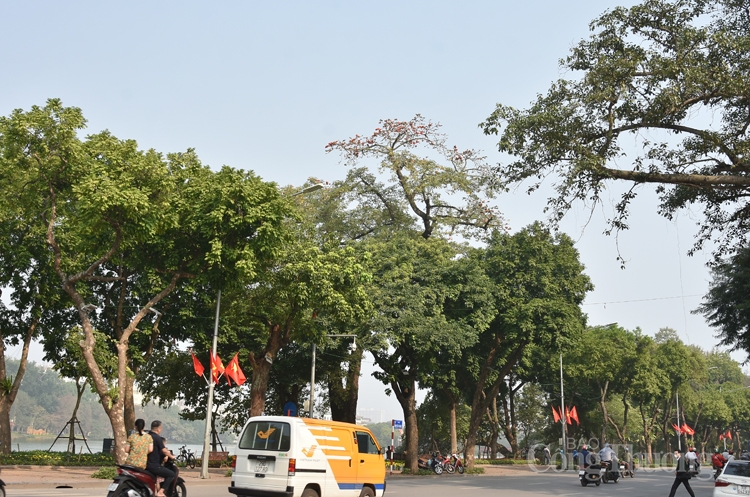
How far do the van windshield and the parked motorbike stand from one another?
1870 cm

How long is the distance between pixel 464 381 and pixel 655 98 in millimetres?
31944

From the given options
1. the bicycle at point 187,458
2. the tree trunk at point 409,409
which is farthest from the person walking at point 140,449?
the tree trunk at point 409,409

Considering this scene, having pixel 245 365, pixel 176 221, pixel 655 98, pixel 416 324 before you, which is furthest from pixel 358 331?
pixel 655 98

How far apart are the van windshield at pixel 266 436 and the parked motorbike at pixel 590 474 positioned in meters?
18.7

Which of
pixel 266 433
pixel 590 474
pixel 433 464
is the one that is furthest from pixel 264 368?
pixel 266 433

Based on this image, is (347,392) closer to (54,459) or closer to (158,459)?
(54,459)

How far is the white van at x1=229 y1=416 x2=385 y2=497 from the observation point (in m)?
12.7

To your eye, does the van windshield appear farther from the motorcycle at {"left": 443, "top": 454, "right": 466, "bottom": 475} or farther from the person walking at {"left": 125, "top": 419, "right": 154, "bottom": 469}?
the motorcycle at {"left": 443, "top": 454, "right": 466, "bottom": 475}

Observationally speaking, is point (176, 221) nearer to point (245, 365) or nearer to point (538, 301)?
point (245, 365)

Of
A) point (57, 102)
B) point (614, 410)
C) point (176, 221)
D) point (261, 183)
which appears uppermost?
point (57, 102)

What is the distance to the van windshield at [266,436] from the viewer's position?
13.0 meters

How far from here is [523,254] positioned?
Result: 124ft

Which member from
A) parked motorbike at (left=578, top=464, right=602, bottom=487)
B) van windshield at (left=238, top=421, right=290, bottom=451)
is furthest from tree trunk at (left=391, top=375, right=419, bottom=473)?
van windshield at (left=238, top=421, right=290, bottom=451)

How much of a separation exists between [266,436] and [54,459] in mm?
23103
